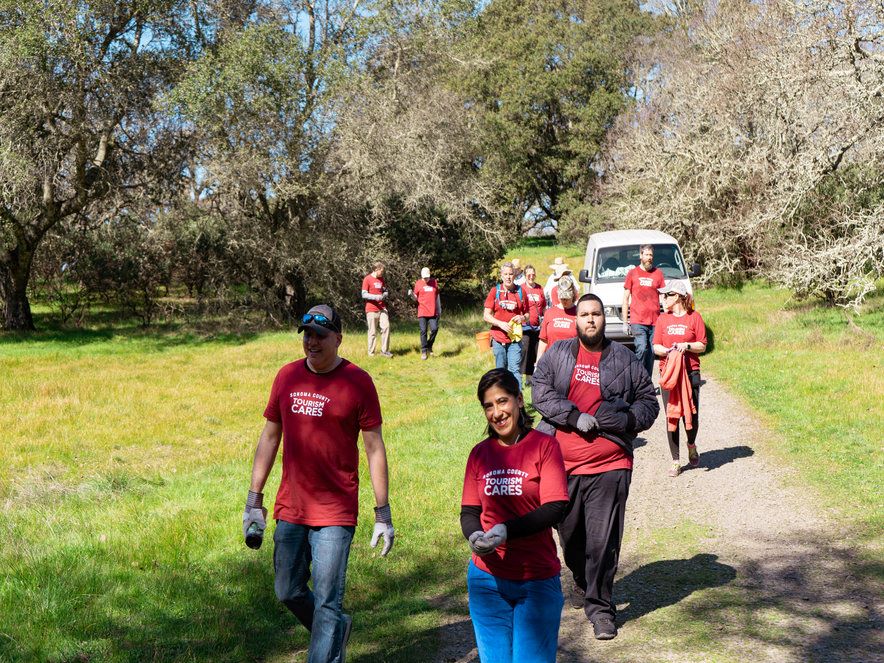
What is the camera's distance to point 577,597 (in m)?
6.36

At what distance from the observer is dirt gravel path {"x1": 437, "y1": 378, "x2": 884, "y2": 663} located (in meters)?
5.39

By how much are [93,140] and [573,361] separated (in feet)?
64.4

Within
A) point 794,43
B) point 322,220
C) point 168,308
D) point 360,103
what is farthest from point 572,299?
point 168,308

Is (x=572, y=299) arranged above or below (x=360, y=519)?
above

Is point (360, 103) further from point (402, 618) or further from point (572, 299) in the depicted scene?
Answer: point (402, 618)

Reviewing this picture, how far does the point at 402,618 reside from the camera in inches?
245

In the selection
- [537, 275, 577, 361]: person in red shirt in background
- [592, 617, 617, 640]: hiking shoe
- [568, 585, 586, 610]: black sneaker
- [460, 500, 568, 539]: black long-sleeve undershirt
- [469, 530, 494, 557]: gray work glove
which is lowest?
[568, 585, 586, 610]: black sneaker

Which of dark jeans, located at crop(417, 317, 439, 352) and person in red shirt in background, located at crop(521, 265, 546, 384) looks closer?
person in red shirt in background, located at crop(521, 265, 546, 384)

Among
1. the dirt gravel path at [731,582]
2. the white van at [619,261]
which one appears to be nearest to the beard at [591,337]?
the dirt gravel path at [731,582]

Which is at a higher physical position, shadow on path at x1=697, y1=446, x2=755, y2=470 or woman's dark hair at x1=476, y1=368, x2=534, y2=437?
woman's dark hair at x1=476, y1=368, x2=534, y2=437

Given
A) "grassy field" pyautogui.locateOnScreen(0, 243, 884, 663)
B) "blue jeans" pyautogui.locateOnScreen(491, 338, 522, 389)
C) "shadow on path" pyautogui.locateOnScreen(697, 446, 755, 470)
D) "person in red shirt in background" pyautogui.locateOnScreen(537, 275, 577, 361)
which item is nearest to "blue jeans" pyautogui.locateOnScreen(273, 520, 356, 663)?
"grassy field" pyautogui.locateOnScreen(0, 243, 884, 663)

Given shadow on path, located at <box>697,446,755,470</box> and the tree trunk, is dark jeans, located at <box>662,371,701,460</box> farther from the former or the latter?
the tree trunk

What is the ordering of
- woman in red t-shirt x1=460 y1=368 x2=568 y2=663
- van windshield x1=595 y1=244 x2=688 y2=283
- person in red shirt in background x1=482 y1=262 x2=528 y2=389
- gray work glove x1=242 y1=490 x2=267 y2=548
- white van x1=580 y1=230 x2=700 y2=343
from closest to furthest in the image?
woman in red t-shirt x1=460 y1=368 x2=568 y2=663 < gray work glove x1=242 y1=490 x2=267 y2=548 < person in red shirt in background x1=482 y1=262 x2=528 y2=389 < white van x1=580 y1=230 x2=700 y2=343 < van windshield x1=595 y1=244 x2=688 y2=283

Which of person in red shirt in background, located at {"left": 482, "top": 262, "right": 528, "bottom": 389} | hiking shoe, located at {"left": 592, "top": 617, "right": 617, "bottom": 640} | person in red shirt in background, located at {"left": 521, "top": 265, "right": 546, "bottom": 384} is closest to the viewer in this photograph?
hiking shoe, located at {"left": 592, "top": 617, "right": 617, "bottom": 640}
